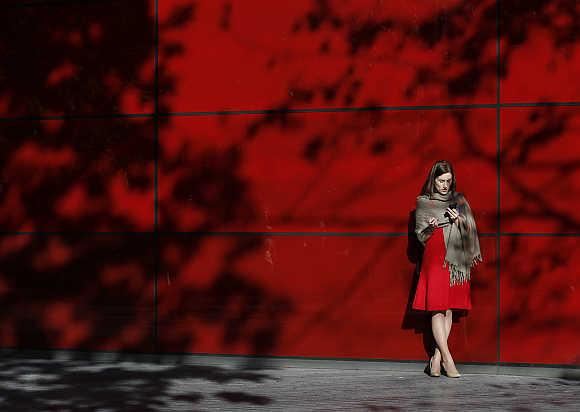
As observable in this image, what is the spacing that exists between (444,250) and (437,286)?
340mm

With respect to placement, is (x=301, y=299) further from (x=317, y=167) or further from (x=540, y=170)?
(x=540, y=170)

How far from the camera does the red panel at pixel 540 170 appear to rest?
1011 cm

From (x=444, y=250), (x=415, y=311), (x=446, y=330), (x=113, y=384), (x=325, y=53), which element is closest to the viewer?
(x=113, y=384)

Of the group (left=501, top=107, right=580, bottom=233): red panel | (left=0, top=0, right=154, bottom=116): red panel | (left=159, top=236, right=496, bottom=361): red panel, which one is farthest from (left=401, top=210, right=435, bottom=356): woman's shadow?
(left=0, top=0, right=154, bottom=116): red panel

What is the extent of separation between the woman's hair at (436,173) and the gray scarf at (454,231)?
6cm

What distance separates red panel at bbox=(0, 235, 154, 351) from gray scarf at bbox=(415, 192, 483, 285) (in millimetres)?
2982

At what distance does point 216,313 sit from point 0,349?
8.27ft

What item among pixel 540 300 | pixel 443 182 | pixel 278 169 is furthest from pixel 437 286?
pixel 278 169

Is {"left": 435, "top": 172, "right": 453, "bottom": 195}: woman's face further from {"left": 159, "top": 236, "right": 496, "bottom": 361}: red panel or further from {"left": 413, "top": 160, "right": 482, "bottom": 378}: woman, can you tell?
{"left": 159, "top": 236, "right": 496, "bottom": 361}: red panel

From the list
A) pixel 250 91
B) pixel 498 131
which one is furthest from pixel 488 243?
pixel 250 91

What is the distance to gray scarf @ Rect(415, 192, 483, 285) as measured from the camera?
32.4ft

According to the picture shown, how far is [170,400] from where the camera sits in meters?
8.94

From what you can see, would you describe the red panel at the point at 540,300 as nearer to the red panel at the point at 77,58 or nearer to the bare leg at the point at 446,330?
the bare leg at the point at 446,330

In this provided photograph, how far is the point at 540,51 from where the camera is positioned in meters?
10.2
